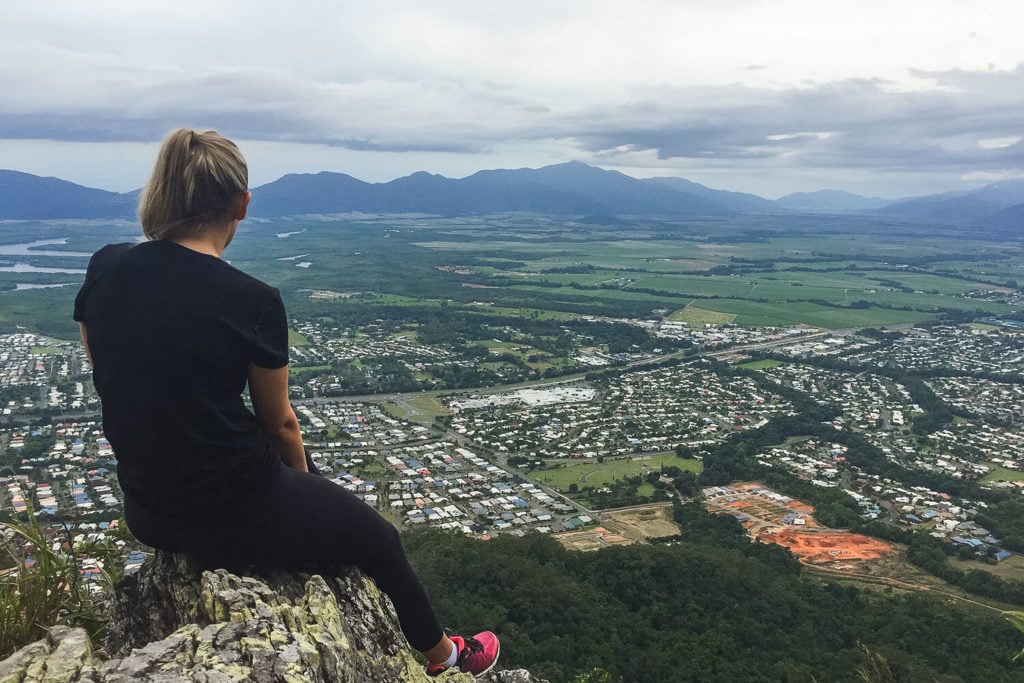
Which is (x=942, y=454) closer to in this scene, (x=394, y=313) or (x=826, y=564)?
(x=826, y=564)

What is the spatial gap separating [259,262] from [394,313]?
1480 inches

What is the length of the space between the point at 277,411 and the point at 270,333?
30 centimetres

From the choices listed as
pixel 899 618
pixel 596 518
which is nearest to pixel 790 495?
pixel 596 518

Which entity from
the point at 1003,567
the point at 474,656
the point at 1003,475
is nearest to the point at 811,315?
the point at 1003,475

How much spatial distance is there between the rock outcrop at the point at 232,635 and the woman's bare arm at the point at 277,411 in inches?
18.6

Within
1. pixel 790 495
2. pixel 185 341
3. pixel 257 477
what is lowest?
pixel 790 495

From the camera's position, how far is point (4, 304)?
61906mm

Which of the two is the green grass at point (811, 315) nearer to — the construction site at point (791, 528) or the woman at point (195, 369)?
the construction site at point (791, 528)

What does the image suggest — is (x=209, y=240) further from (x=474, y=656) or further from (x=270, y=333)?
(x=474, y=656)

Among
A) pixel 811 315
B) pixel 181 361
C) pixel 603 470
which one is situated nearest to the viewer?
pixel 181 361

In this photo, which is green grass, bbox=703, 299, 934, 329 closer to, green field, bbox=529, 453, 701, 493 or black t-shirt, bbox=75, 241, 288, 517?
green field, bbox=529, 453, 701, 493

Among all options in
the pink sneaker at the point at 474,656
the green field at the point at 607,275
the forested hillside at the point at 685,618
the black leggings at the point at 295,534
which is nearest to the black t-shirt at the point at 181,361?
the black leggings at the point at 295,534

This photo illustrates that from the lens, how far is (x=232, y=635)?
2.27 m

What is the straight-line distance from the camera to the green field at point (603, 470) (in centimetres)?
2688
